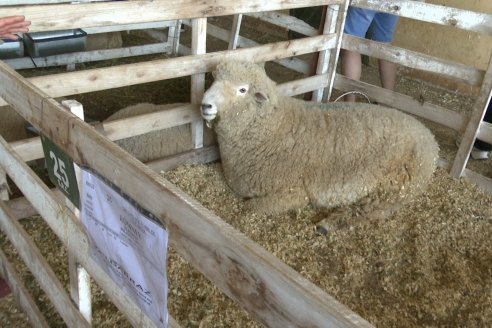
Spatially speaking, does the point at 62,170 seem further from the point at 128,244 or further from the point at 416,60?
the point at 416,60

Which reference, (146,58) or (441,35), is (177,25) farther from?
(441,35)

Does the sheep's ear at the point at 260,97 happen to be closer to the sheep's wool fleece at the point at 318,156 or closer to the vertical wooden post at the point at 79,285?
the sheep's wool fleece at the point at 318,156

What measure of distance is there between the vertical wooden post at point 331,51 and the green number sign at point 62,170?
3118 millimetres

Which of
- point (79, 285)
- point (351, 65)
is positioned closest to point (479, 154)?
point (351, 65)

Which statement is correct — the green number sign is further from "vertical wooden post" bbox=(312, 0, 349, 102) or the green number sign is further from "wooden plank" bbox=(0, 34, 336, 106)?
"vertical wooden post" bbox=(312, 0, 349, 102)

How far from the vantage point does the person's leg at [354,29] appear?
13.4ft

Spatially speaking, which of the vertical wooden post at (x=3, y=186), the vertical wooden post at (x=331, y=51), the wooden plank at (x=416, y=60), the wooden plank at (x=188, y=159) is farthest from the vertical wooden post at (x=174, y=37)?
the vertical wooden post at (x=3, y=186)

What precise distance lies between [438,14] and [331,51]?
3.27ft

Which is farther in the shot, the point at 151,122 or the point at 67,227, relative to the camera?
the point at 151,122

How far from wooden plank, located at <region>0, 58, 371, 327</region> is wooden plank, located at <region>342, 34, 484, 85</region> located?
3.20m

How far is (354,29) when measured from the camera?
13.7ft

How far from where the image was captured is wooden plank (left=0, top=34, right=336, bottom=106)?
2.42 metres

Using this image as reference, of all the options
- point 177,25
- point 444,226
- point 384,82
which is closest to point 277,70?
point 177,25

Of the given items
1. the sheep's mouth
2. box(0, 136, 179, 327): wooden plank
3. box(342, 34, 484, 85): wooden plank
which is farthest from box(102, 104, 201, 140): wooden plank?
box(342, 34, 484, 85): wooden plank
